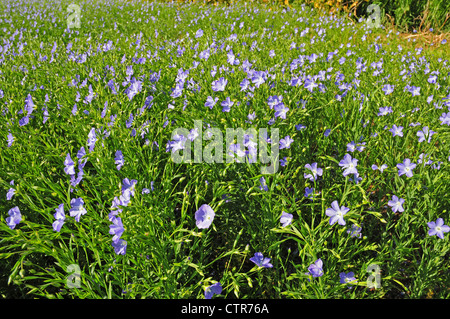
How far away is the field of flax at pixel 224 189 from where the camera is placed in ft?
4.62

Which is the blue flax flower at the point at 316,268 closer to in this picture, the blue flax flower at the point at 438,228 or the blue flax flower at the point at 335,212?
the blue flax flower at the point at 335,212

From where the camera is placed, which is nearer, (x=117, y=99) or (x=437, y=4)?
(x=117, y=99)

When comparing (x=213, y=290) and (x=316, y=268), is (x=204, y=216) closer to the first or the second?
(x=213, y=290)

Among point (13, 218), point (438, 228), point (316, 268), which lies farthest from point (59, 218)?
point (438, 228)

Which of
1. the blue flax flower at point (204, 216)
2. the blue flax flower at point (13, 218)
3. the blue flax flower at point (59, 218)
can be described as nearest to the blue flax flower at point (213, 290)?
the blue flax flower at point (204, 216)

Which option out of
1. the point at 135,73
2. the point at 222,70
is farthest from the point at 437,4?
the point at 135,73

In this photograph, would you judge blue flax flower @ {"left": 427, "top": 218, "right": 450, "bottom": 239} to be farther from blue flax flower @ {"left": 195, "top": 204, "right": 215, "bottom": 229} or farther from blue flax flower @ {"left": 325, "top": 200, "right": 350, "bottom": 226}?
blue flax flower @ {"left": 195, "top": 204, "right": 215, "bottom": 229}

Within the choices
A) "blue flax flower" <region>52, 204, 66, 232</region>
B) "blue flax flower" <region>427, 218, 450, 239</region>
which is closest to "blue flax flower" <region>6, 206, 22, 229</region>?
"blue flax flower" <region>52, 204, 66, 232</region>

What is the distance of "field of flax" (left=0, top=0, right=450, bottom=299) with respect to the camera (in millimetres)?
1407

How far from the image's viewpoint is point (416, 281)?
4.95 ft

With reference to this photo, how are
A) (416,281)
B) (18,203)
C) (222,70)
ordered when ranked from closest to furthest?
(416,281) < (18,203) < (222,70)

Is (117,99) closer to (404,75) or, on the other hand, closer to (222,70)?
(222,70)
